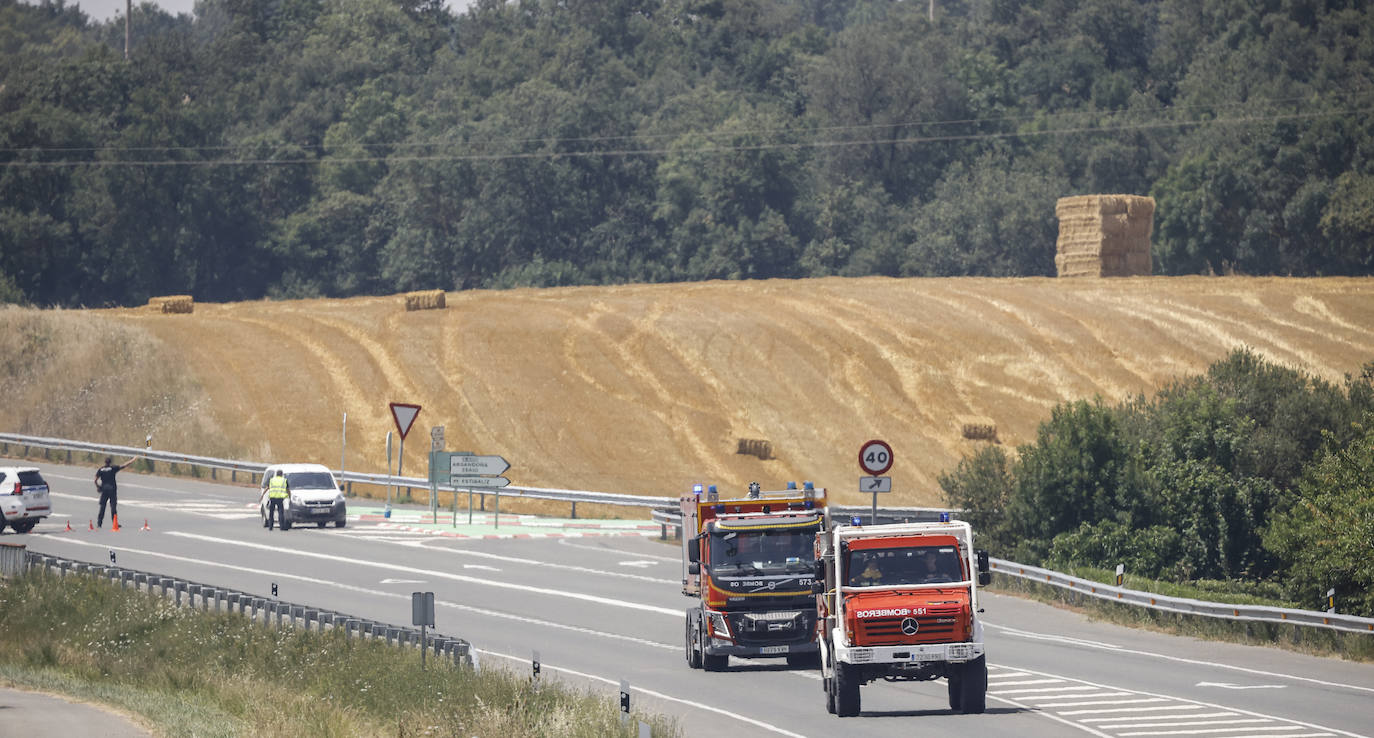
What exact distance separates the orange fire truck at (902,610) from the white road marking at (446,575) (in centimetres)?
1153

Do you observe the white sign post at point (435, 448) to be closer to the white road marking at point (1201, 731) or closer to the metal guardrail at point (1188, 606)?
the metal guardrail at point (1188, 606)

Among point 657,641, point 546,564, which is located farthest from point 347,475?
point 657,641

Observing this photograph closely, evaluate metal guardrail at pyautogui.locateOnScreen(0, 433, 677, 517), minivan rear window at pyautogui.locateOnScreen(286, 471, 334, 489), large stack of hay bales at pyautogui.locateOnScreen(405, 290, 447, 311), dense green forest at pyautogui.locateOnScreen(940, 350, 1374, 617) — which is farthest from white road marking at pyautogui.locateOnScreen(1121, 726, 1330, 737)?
large stack of hay bales at pyautogui.locateOnScreen(405, 290, 447, 311)

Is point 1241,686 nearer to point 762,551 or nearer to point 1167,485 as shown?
point 762,551

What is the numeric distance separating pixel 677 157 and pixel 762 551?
81.1 metres

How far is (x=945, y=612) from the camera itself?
2039 centimetres

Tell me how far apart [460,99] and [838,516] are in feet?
248

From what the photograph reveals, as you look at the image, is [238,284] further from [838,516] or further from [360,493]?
[838,516]

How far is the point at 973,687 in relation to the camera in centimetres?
2114

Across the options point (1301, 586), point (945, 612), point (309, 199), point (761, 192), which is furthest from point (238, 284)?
point (945, 612)

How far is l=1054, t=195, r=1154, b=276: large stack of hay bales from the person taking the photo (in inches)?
3051

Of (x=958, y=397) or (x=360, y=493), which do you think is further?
(x=958, y=397)

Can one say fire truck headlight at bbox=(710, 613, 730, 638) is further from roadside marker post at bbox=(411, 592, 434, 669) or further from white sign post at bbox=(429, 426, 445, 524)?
white sign post at bbox=(429, 426, 445, 524)

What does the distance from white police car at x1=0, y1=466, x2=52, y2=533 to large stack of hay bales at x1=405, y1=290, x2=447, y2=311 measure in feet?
103
